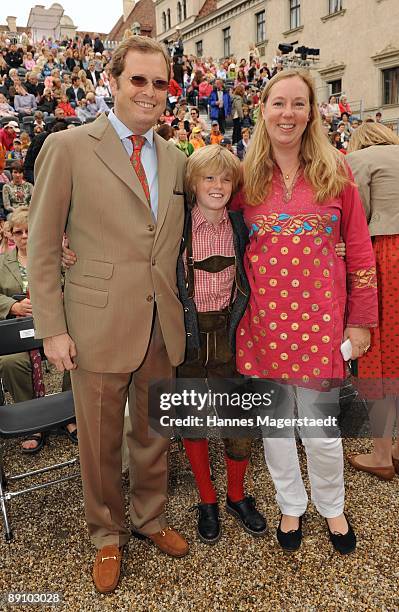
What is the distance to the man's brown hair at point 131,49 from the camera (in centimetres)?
183

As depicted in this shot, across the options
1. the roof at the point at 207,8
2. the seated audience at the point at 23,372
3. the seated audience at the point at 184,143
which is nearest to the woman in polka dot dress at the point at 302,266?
the seated audience at the point at 23,372

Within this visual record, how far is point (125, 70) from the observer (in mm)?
1843

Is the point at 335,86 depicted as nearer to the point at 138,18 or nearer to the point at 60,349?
the point at 60,349

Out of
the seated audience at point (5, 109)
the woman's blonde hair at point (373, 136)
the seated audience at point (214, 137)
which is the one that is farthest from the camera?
the seated audience at point (214, 137)

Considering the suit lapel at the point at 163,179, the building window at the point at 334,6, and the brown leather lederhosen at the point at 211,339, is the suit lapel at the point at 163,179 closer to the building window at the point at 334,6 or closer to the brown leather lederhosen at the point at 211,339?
the brown leather lederhosen at the point at 211,339

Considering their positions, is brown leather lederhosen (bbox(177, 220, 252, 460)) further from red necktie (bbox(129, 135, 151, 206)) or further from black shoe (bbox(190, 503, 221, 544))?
black shoe (bbox(190, 503, 221, 544))

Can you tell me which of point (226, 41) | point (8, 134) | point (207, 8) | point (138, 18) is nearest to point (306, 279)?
→ point (8, 134)

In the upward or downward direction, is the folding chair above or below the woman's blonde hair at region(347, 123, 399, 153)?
below

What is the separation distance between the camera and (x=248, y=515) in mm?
2420

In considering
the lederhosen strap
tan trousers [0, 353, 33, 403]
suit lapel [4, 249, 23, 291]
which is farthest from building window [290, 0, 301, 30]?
the lederhosen strap

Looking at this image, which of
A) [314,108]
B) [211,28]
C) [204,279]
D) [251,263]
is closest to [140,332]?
[204,279]

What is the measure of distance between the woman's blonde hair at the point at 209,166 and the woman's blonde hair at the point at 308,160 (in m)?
0.06

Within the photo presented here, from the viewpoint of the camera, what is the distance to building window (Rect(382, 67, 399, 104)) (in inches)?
800

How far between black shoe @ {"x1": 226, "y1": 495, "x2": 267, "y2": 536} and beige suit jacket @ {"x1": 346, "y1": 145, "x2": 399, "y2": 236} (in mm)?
1565
